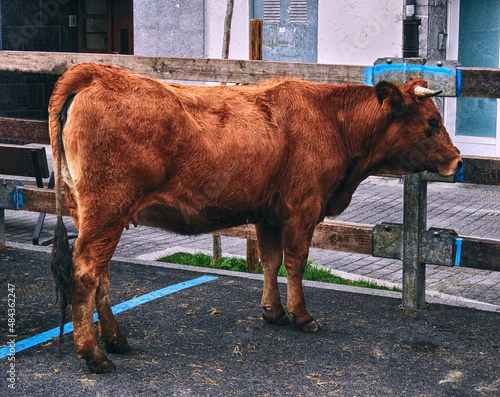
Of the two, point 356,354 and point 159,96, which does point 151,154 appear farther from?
point 356,354

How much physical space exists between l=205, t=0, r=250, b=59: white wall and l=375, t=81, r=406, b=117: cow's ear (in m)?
9.86

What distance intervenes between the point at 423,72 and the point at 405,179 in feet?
2.56

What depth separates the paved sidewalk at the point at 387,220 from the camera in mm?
7477

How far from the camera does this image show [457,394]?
14.1ft

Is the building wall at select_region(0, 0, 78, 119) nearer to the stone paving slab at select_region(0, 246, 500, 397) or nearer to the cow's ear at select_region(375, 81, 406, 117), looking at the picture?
the stone paving slab at select_region(0, 246, 500, 397)

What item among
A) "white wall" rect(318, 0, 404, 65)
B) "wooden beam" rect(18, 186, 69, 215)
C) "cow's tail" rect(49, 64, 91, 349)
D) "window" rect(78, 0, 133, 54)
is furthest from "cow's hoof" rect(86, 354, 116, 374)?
"window" rect(78, 0, 133, 54)

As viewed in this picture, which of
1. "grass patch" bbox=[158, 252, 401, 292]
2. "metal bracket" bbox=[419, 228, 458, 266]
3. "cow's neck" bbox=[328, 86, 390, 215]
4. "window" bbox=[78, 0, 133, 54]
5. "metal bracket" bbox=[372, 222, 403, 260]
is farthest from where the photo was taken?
"window" bbox=[78, 0, 133, 54]

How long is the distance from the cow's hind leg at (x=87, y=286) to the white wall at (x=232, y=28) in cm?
1072

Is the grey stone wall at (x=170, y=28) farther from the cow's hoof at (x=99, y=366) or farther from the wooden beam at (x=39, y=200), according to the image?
the cow's hoof at (x=99, y=366)

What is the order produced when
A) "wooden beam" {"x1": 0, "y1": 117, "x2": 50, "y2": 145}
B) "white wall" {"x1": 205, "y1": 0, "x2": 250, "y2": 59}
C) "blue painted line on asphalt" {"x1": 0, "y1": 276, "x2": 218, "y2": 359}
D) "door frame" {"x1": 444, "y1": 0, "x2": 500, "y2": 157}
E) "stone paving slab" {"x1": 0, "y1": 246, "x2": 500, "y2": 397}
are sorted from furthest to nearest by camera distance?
"white wall" {"x1": 205, "y1": 0, "x2": 250, "y2": 59}, "door frame" {"x1": 444, "y1": 0, "x2": 500, "y2": 157}, "wooden beam" {"x1": 0, "y1": 117, "x2": 50, "y2": 145}, "blue painted line on asphalt" {"x1": 0, "y1": 276, "x2": 218, "y2": 359}, "stone paving slab" {"x1": 0, "y1": 246, "x2": 500, "y2": 397}

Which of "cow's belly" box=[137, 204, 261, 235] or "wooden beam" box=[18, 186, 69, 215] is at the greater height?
"cow's belly" box=[137, 204, 261, 235]

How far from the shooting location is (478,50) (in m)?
13.8

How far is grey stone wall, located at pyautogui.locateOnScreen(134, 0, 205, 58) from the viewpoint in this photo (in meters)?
15.6

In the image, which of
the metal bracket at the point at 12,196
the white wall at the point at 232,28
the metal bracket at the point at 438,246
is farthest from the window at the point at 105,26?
the metal bracket at the point at 438,246
